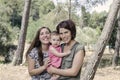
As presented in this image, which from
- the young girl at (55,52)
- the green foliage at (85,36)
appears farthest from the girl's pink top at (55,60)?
the green foliage at (85,36)

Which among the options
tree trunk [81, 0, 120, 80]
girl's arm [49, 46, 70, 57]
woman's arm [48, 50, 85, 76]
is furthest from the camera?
tree trunk [81, 0, 120, 80]

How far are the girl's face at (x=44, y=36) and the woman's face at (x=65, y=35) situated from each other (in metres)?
0.54

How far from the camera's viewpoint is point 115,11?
805 centimetres

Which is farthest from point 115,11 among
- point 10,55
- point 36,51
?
point 10,55

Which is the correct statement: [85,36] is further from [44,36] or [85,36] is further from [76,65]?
[76,65]

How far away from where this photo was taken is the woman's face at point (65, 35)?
384cm

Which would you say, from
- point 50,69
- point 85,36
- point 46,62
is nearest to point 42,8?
point 85,36

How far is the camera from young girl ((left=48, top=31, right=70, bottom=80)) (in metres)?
3.91

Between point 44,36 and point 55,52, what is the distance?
20.9 inches

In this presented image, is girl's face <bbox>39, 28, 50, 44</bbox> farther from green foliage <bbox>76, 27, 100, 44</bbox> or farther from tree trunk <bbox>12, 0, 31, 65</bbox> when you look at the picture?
green foliage <bbox>76, 27, 100, 44</bbox>

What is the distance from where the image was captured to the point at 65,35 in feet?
12.7

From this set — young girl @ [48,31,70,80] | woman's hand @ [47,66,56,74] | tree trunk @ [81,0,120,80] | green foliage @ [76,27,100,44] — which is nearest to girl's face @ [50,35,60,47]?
young girl @ [48,31,70,80]

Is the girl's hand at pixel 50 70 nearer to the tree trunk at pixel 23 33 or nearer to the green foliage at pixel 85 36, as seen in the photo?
the tree trunk at pixel 23 33

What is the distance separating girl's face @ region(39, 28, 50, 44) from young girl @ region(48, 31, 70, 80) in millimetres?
285
